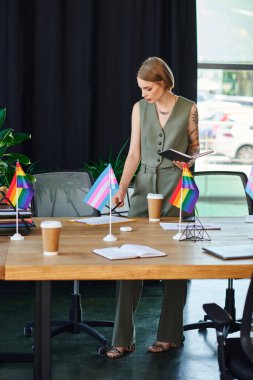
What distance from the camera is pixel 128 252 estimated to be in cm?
297

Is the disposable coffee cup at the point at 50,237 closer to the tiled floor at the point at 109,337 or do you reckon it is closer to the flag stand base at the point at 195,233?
the flag stand base at the point at 195,233

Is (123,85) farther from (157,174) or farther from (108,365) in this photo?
(108,365)

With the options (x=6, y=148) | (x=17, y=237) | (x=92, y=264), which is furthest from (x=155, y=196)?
(x=6, y=148)

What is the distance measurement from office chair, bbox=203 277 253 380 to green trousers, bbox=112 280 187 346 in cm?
114

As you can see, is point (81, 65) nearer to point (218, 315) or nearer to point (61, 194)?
point (61, 194)

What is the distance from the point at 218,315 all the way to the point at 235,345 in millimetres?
284

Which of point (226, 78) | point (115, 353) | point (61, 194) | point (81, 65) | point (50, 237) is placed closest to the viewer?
point (50, 237)

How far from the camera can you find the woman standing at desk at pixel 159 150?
3986 mm

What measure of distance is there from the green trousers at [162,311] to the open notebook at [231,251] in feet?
2.80

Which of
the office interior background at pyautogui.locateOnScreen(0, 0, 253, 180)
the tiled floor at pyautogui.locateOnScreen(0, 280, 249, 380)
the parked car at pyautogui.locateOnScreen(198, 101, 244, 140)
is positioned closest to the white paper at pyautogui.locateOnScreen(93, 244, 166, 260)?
the tiled floor at pyautogui.locateOnScreen(0, 280, 249, 380)

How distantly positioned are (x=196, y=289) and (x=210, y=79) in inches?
90.5

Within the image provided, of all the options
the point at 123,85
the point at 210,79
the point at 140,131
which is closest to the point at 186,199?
the point at 140,131

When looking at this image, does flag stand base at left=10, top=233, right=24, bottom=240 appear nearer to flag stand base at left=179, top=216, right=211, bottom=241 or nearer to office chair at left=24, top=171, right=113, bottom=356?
flag stand base at left=179, top=216, right=211, bottom=241

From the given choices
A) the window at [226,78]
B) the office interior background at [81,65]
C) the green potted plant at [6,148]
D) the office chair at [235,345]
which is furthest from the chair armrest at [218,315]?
the window at [226,78]
